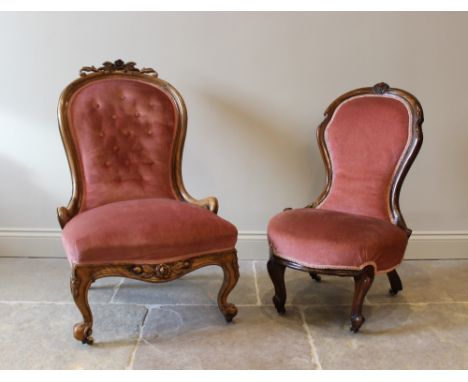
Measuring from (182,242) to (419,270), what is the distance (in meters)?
1.63

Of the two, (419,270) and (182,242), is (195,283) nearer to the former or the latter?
(182,242)

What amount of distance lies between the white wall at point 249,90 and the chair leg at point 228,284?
0.80 meters

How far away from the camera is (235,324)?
2.04 metres

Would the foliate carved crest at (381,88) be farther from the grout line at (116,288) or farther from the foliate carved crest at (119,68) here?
the grout line at (116,288)

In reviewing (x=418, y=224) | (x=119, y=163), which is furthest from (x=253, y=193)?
(x=418, y=224)

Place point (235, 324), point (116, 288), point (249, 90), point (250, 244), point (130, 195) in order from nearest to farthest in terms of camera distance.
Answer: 1. point (235, 324)
2. point (130, 195)
3. point (116, 288)
4. point (249, 90)
5. point (250, 244)

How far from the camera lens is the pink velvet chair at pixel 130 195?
1.77m

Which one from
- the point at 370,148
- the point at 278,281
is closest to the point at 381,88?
the point at 370,148

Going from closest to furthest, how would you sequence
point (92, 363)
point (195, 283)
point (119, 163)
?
point (92, 363), point (119, 163), point (195, 283)

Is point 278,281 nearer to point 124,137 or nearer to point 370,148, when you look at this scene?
point 370,148

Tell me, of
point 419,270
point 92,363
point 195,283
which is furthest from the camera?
point 419,270

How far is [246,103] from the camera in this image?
8.61ft

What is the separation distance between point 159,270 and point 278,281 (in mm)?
604

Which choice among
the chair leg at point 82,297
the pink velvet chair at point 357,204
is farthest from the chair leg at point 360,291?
the chair leg at point 82,297
